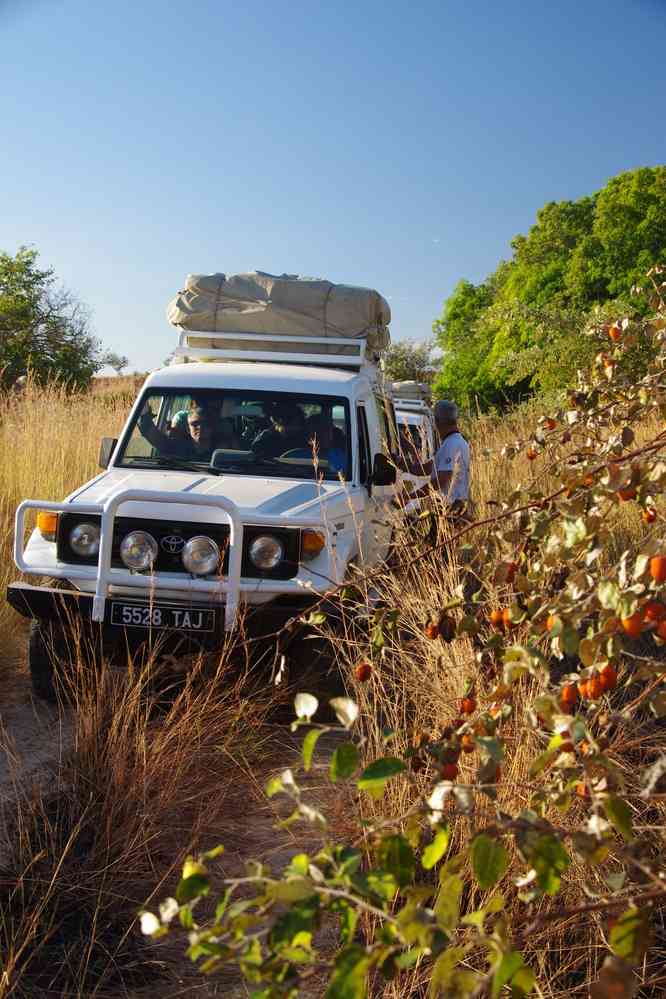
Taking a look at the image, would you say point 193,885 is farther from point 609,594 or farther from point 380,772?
point 609,594

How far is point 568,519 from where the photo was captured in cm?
217

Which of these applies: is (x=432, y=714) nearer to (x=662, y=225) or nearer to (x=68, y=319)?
(x=68, y=319)

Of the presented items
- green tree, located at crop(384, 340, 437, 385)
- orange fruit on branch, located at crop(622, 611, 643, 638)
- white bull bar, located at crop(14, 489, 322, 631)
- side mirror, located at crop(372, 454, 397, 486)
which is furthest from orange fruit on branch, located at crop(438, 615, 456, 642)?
green tree, located at crop(384, 340, 437, 385)

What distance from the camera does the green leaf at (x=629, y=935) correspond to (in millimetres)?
1389

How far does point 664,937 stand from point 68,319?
67.4 ft

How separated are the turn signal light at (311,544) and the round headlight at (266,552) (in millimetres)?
110

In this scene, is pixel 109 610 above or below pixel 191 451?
below

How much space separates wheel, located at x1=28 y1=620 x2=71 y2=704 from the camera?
15.8ft

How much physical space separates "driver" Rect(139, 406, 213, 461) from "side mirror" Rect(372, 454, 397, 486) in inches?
38.5

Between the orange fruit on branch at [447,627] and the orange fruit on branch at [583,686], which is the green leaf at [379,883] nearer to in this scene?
the orange fruit on branch at [583,686]

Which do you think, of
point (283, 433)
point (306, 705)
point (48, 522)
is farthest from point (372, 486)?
point (306, 705)

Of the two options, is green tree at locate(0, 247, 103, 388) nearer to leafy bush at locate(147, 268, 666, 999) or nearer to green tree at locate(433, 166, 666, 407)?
green tree at locate(433, 166, 666, 407)

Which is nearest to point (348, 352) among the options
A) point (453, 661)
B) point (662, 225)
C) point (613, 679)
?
point (453, 661)

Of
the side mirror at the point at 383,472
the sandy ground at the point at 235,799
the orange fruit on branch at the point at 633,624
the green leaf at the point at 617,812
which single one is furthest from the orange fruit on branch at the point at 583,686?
the side mirror at the point at 383,472
